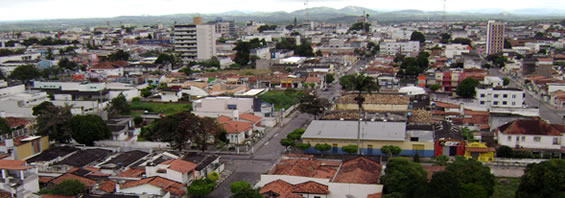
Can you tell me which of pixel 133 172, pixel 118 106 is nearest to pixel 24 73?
pixel 118 106

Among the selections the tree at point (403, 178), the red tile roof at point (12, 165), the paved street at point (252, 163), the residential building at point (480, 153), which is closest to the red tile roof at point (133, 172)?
the paved street at point (252, 163)

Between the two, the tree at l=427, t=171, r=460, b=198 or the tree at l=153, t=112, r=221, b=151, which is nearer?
the tree at l=427, t=171, r=460, b=198

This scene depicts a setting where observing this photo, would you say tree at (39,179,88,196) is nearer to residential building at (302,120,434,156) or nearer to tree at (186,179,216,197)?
tree at (186,179,216,197)

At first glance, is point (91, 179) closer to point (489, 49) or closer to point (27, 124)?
point (27, 124)

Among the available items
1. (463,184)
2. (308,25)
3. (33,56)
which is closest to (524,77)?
(463,184)

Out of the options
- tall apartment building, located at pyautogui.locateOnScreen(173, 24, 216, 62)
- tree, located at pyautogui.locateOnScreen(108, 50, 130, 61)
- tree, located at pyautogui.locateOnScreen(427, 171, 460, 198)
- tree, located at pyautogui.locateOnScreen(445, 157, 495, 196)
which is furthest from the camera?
tall apartment building, located at pyautogui.locateOnScreen(173, 24, 216, 62)

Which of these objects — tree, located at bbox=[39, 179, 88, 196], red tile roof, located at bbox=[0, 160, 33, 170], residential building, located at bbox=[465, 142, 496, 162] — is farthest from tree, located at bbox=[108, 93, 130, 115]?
residential building, located at bbox=[465, 142, 496, 162]

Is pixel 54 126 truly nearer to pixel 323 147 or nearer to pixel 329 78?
pixel 323 147
